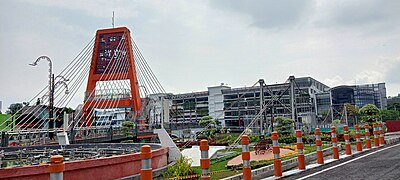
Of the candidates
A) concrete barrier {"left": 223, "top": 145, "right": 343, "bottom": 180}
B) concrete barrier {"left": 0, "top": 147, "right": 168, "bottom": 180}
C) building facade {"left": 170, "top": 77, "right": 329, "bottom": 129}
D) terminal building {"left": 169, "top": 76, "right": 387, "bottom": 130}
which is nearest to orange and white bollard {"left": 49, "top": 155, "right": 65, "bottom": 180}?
concrete barrier {"left": 0, "top": 147, "right": 168, "bottom": 180}

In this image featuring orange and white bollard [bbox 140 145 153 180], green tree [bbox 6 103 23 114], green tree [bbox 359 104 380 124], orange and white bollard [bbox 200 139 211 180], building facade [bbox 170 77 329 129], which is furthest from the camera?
building facade [bbox 170 77 329 129]

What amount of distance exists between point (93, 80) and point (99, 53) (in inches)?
147

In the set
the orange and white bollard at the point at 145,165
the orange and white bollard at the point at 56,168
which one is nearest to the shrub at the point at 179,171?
the orange and white bollard at the point at 145,165

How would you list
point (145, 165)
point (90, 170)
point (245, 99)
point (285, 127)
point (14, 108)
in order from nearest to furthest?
point (145, 165) < point (90, 170) < point (285, 127) < point (14, 108) < point (245, 99)

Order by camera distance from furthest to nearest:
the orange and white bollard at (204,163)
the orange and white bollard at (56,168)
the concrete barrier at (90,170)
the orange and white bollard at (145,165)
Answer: the concrete barrier at (90,170), the orange and white bollard at (204,163), the orange and white bollard at (145,165), the orange and white bollard at (56,168)

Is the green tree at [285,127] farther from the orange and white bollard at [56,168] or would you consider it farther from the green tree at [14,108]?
the green tree at [14,108]

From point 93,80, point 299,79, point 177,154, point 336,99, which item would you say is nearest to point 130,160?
point 177,154

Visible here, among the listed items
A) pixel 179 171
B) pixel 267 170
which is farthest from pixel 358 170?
pixel 179 171

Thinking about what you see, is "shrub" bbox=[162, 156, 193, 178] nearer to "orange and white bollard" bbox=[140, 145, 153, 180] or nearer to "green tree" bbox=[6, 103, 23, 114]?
"orange and white bollard" bbox=[140, 145, 153, 180]

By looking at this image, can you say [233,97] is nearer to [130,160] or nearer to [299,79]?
[299,79]

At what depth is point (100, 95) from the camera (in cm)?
3994

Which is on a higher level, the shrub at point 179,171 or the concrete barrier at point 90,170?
the concrete barrier at point 90,170

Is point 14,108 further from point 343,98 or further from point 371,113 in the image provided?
point 343,98

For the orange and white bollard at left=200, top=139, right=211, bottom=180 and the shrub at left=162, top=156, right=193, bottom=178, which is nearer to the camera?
the orange and white bollard at left=200, top=139, right=211, bottom=180
